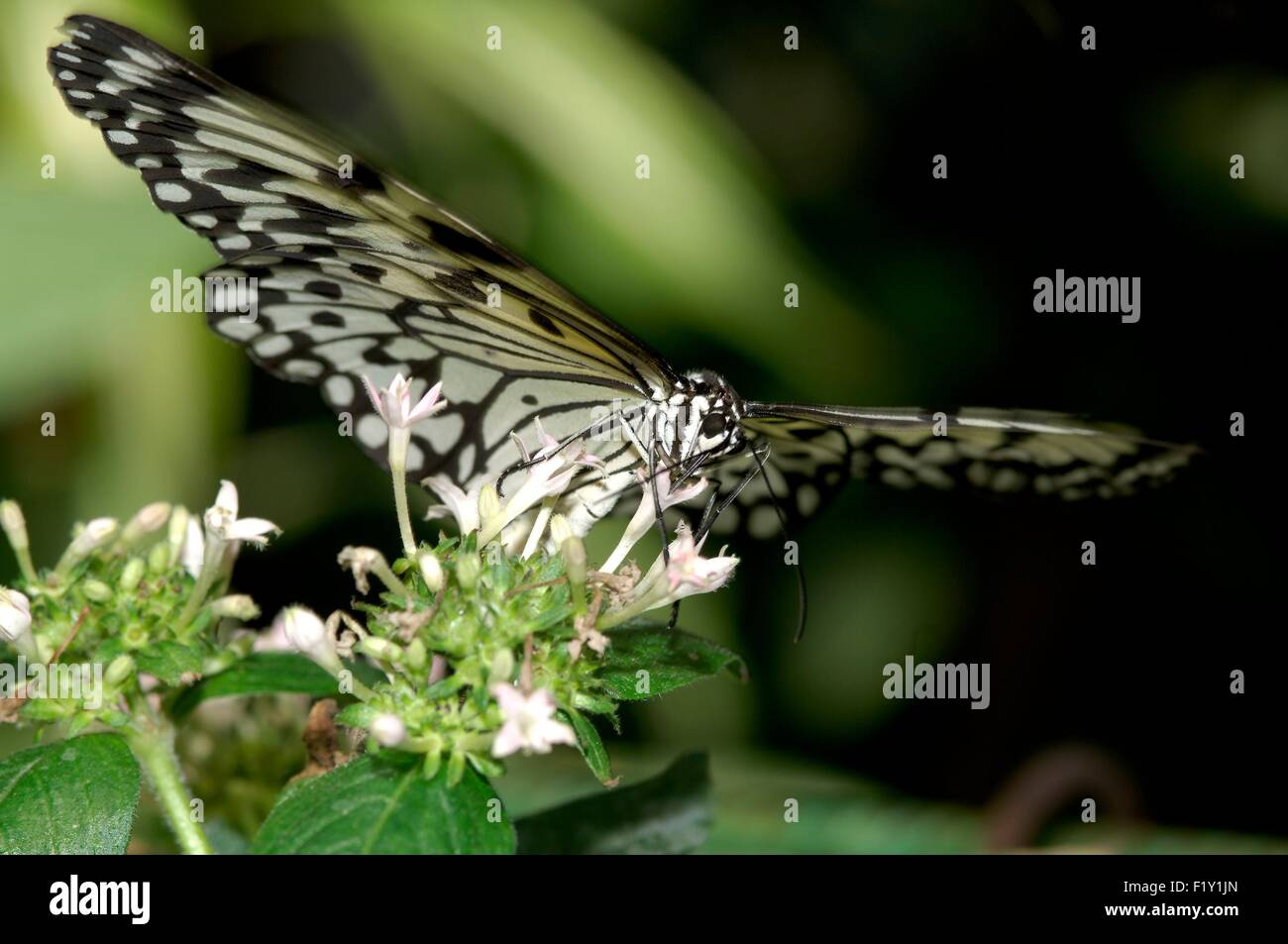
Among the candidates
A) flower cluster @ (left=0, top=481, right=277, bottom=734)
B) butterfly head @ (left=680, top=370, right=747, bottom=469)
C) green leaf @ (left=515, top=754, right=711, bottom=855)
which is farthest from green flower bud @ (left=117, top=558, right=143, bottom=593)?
butterfly head @ (left=680, top=370, right=747, bottom=469)

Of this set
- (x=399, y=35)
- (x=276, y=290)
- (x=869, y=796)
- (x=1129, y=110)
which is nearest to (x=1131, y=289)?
(x=1129, y=110)

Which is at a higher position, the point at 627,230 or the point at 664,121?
the point at 664,121

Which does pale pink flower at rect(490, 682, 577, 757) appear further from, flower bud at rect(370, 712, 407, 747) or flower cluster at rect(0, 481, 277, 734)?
flower cluster at rect(0, 481, 277, 734)

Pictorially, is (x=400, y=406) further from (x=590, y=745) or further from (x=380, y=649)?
(x=590, y=745)

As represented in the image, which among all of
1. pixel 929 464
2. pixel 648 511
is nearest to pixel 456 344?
pixel 648 511

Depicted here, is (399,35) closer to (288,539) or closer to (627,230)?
(627,230)

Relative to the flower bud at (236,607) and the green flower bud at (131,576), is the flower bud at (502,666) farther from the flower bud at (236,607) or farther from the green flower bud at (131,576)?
the green flower bud at (131,576)
